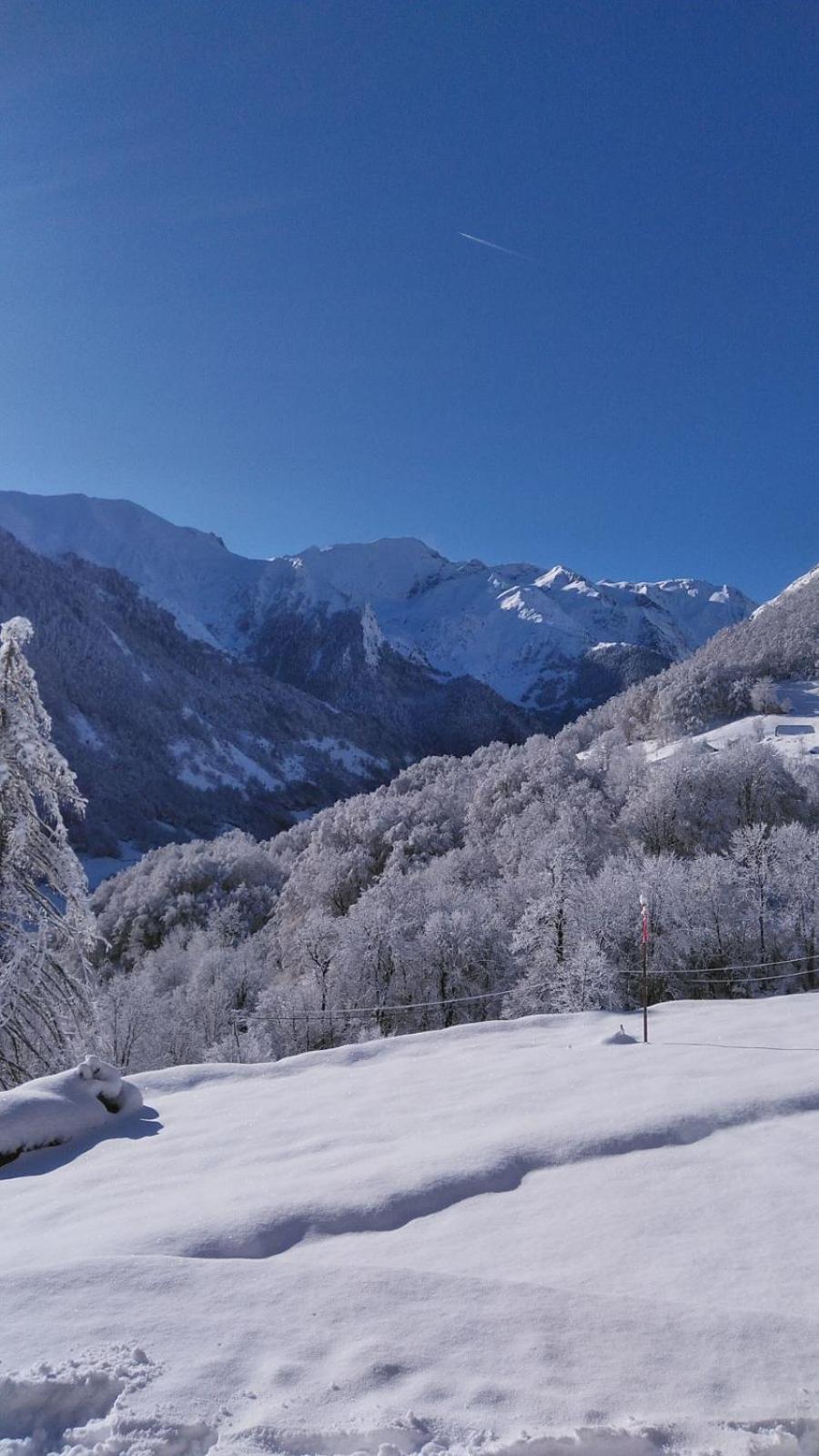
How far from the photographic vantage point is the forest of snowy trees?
122 feet

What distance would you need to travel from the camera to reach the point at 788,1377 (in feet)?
11.4

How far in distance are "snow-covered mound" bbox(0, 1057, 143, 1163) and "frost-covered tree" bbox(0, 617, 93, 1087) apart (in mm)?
3330

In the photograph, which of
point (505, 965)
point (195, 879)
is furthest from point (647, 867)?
point (195, 879)

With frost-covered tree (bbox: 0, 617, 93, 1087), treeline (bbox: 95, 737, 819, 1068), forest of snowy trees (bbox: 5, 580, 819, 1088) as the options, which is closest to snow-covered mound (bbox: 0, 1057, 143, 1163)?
frost-covered tree (bbox: 0, 617, 93, 1087)

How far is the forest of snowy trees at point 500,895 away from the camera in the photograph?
37.2 m

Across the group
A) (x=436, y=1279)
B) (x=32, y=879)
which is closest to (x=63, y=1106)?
(x=32, y=879)

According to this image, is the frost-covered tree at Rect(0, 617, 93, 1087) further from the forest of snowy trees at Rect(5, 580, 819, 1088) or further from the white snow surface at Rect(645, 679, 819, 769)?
the white snow surface at Rect(645, 679, 819, 769)

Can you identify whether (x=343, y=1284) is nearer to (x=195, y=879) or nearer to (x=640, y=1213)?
(x=640, y=1213)

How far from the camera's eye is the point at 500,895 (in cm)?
4781

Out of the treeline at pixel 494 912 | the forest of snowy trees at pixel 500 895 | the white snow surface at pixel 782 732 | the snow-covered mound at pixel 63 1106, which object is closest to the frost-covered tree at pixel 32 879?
the forest of snowy trees at pixel 500 895

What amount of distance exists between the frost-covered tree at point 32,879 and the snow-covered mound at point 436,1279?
447 cm

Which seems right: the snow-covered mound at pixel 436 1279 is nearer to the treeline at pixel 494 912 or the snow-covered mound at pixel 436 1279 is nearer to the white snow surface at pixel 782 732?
the treeline at pixel 494 912

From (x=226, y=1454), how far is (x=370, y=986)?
41.3m

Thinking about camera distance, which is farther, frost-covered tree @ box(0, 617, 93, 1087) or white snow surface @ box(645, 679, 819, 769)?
white snow surface @ box(645, 679, 819, 769)
